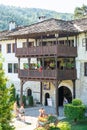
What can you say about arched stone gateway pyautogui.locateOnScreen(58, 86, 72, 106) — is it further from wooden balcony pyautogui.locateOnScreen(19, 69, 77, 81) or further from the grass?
the grass

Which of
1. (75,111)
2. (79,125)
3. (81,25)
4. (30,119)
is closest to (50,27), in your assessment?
(81,25)

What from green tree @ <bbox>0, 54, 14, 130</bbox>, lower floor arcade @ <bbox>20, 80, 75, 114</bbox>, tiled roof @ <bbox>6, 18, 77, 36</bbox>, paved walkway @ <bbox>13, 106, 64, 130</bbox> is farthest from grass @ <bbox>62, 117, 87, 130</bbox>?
green tree @ <bbox>0, 54, 14, 130</bbox>

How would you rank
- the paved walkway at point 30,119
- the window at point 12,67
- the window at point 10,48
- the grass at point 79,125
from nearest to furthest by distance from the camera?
the grass at point 79,125
the paved walkway at point 30,119
the window at point 12,67
the window at point 10,48

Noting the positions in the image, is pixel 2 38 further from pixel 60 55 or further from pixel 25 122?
pixel 25 122

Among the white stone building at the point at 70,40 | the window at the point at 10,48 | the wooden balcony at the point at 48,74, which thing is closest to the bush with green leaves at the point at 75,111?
the wooden balcony at the point at 48,74

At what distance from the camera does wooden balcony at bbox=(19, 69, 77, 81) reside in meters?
33.8

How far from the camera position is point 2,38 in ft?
146

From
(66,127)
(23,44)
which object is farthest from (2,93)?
(23,44)

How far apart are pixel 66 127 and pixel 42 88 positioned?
18714 mm

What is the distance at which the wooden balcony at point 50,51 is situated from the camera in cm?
3369

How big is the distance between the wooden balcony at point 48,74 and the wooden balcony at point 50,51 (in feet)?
5.22

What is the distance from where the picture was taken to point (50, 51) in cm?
3409

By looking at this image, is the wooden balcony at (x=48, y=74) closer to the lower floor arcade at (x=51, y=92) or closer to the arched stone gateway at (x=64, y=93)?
the lower floor arcade at (x=51, y=92)

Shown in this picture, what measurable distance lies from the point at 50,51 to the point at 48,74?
2.15 m
